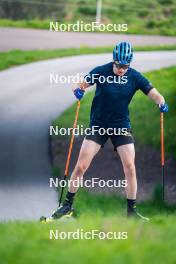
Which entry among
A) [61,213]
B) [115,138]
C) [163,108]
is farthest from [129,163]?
[61,213]

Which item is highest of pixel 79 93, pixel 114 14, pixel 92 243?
pixel 114 14

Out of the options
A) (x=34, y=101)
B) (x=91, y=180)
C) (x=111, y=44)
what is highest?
(x=111, y=44)

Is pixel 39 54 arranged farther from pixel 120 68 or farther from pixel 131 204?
pixel 131 204

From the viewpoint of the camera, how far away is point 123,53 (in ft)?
23.2

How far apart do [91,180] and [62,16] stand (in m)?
1.76

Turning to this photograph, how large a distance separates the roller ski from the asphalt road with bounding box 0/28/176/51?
5.59ft

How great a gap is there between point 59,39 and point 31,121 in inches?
36.8

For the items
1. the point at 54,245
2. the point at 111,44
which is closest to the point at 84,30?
the point at 111,44

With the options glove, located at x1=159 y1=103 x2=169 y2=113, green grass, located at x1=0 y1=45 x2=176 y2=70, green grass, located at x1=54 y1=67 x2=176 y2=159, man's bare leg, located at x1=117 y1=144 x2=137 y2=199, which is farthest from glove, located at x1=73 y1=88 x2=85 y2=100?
green grass, located at x1=0 y1=45 x2=176 y2=70

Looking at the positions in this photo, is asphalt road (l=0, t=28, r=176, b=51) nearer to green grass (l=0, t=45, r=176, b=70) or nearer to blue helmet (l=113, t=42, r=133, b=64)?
green grass (l=0, t=45, r=176, b=70)

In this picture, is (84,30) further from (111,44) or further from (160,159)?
(160,159)

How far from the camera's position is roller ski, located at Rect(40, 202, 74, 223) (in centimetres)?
695

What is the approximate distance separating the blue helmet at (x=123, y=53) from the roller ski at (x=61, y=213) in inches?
53.4

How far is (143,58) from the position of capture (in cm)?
807
